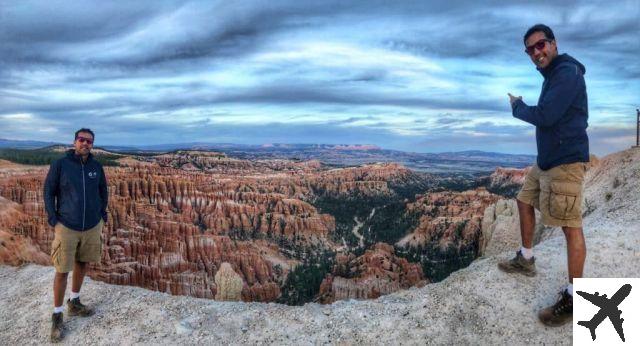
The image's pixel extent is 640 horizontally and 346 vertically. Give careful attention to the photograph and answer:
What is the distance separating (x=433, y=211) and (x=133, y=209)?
52254 millimetres

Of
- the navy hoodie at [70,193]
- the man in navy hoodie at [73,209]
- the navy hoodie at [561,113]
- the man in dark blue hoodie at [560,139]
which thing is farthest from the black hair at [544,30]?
the navy hoodie at [70,193]

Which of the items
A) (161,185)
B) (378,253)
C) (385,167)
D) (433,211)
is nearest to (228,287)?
(378,253)

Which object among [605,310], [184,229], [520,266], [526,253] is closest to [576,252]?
[605,310]

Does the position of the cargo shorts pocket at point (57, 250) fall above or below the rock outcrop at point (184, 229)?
above

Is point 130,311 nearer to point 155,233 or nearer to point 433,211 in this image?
point 155,233

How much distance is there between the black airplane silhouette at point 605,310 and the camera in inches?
214

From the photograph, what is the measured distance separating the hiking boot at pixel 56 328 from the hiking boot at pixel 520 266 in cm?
703

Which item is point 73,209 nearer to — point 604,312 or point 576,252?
point 576,252

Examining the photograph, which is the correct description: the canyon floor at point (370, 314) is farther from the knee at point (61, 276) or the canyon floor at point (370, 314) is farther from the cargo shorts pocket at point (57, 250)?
the cargo shorts pocket at point (57, 250)

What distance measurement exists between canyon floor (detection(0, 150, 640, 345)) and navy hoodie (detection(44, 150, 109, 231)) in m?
1.82

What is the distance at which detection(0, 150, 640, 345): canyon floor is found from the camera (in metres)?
6.39

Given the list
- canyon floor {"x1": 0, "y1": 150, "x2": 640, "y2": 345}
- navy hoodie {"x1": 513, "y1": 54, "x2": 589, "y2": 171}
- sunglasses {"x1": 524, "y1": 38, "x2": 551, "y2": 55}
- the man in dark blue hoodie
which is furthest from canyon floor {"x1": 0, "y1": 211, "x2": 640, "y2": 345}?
sunglasses {"x1": 524, "y1": 38, "x2": 551, "y2": 55}

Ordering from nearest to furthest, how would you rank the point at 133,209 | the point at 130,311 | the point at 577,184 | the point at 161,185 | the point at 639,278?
the point at 577,184 → the point at 639,278 → the point at 130,311 → the point at 133,209 → the point at 161,185

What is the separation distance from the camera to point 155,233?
4712 centimetres
